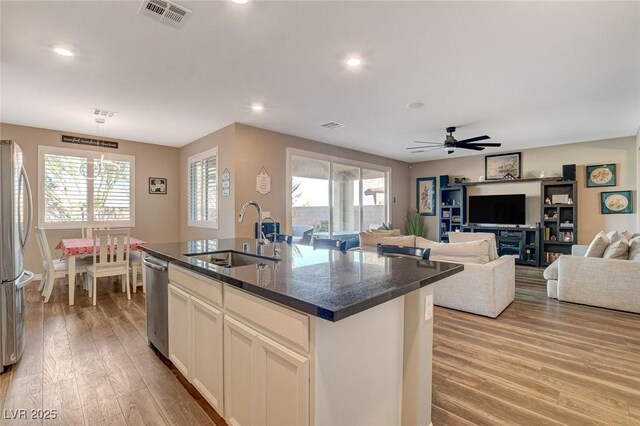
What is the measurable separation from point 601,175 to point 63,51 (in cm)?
831

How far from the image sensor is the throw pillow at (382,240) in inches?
158

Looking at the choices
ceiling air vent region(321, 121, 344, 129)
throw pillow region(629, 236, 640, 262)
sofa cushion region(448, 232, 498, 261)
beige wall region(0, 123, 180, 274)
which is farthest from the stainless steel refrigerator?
throw pillow region(629, 236, 640, 262)

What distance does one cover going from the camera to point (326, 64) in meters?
2.87

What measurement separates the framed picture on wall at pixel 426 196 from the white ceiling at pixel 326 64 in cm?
354

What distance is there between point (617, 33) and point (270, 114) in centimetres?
355

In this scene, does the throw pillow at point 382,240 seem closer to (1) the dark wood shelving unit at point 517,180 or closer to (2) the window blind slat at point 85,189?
(1) the dark wood shelving unit at point 517,180

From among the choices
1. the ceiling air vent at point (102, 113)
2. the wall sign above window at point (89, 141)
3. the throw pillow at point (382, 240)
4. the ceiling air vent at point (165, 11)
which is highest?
the ceiling air vent at point (165, 11)

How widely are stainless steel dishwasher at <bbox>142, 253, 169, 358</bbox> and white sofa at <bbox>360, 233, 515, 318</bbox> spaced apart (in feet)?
9.11

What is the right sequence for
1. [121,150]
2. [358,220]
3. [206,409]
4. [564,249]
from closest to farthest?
[206,409] → [121,150] → [564,249] → [358,220]

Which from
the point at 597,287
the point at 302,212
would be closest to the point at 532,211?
the point at 597,287

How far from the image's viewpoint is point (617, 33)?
2379mm

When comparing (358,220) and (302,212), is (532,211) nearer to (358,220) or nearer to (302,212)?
(358,220)

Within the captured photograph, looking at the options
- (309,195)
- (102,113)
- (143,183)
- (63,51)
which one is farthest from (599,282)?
(143,183)

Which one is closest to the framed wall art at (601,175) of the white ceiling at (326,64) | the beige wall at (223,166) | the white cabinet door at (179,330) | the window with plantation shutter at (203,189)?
the white ceiling at (326,64)
